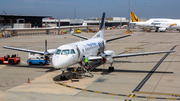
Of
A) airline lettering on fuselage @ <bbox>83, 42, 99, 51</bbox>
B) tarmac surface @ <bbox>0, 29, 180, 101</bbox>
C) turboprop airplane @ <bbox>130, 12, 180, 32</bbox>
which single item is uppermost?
turboprop airplane @ <bbox>130, 12, 180, 32</bbox>

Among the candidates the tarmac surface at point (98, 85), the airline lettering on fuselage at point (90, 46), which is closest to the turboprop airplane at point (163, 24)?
the tarmac surface at point (98, 85)

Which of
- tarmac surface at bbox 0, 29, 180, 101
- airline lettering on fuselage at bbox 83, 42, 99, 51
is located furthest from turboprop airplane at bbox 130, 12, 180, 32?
airline lettering on fuselage at bbox 83, 42, 99, 51

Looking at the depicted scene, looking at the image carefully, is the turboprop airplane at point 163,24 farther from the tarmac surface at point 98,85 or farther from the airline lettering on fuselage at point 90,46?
the airline lettering on fuselage at point 90,46

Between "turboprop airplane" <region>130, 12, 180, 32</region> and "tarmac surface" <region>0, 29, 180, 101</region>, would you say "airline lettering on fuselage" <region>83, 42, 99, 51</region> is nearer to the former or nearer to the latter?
"tarmac surface" <region>0, 29, 180, 101</region>

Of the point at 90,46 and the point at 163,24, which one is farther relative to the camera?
the point at 163,24

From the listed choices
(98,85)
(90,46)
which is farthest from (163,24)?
(98,85)

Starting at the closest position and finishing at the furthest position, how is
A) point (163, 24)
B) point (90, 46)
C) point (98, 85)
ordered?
point (98, 85)
point (90, 46)
point (163, 24)

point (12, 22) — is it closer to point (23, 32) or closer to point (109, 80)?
point (23, 32)

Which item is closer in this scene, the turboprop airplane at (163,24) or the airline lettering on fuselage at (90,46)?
the airline lettering on fuselage at (90,46)

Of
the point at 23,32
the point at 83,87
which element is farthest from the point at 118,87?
the point at 23,32

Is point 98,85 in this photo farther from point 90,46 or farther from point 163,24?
point 163,24

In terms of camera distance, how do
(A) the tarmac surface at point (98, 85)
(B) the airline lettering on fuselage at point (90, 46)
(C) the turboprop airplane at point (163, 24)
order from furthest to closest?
(C) the turboprop airplane at point (163, 24), (B) the airline lettering on fuselage at point (90, 46), (A) the tarmac surface at point (98, 85)

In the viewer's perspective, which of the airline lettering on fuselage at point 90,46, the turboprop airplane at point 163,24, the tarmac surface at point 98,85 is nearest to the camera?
the tarmac surface at point 98,85

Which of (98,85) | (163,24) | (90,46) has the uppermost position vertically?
(163,24)
